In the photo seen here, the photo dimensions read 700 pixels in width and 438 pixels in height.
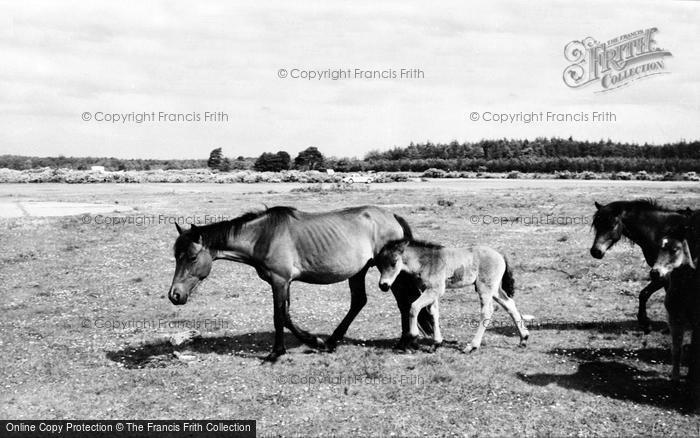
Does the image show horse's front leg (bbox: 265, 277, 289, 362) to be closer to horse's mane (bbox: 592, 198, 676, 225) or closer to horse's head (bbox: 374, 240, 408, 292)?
horse's head (bbox: 374, 240, 408, 292)

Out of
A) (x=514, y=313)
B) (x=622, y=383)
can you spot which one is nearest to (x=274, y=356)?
(x=514, y=313)

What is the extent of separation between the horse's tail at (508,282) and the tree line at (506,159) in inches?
4154

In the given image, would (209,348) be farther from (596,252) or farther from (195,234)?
(596,252)

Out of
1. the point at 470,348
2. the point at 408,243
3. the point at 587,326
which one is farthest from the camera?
the point at 587,326

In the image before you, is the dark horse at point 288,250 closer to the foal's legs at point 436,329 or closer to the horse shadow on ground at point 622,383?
the foal's legs at point 436,329

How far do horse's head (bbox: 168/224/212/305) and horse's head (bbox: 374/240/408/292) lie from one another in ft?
10.0

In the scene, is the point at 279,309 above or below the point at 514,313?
above

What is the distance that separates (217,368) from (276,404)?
203 centimetres

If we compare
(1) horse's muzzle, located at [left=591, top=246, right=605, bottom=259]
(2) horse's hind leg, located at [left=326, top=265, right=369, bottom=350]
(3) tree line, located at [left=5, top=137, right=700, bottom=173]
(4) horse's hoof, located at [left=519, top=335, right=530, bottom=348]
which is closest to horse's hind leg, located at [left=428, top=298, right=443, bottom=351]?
(2) horse's hind leg, located at [left=326, top=265, right=369, bottom=350]

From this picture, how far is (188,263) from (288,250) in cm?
170

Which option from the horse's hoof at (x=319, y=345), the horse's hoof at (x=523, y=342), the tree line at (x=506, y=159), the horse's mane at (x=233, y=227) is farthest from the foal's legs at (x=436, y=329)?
the tree line at (x=506, y=159)

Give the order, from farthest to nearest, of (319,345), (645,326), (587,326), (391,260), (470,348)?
(587,326) < (645,326) < (319,345) < (470,348) < (391,260)

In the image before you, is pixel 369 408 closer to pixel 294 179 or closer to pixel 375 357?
pixel 375 357

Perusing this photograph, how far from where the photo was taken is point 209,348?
11.5 m
